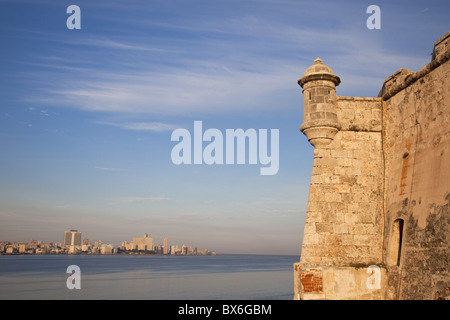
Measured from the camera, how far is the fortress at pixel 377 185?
9.05 m

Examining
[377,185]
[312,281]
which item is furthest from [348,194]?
[312,281]

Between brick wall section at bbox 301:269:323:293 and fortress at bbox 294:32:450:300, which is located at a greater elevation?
fortress at bbox 294:32:450:300

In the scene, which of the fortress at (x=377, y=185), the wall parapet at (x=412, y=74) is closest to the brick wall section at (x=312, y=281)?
the fortress at (x=377, y=185)

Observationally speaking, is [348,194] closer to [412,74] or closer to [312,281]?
[312,281]

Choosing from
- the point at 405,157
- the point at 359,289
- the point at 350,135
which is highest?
the point at 350,135

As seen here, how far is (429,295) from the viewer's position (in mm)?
8641

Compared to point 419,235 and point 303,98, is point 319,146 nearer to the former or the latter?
point 303,98

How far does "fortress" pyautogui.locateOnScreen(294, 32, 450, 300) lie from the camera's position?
356 inches

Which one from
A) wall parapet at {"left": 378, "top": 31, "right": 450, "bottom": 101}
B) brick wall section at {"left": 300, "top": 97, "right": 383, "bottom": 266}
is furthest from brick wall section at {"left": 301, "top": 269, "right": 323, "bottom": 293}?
wall parapet at {"left": 378, "top": 31, "right": 450, "bottom": 101}

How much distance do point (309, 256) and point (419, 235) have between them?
2.72 m

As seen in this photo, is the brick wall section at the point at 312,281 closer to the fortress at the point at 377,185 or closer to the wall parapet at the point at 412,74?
the fortress at the point at 377,185

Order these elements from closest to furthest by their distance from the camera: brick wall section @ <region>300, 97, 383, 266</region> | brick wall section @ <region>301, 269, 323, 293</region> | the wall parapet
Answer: the wall parapet
brick wall section @ <region>301, 269, 323, 293</region>
brick wall section @ <region>300, 97, 383, 266</region>

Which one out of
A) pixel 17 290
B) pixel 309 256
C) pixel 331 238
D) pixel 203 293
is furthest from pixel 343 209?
pixel 17 290

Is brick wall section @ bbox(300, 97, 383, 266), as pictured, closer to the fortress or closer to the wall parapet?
the fortress
